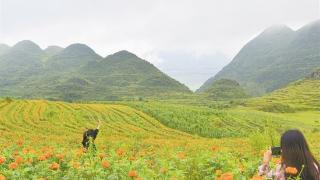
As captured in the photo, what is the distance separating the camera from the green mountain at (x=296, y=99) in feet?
353

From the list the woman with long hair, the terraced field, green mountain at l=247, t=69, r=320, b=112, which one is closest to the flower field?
the terraced field

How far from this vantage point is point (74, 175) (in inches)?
314

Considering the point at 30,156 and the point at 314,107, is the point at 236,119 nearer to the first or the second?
the point at 314,107

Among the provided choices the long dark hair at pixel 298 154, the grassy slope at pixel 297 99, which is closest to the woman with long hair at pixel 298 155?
the long dark hair at pixel 298 154

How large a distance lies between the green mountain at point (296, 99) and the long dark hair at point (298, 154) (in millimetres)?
99492

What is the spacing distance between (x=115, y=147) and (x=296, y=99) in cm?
11687

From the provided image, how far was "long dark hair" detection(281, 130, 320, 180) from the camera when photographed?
6.94m

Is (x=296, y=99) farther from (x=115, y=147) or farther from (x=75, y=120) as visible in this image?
(x=115, y=147)

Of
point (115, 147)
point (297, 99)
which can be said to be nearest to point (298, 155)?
point (115, 147)

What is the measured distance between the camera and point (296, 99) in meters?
134

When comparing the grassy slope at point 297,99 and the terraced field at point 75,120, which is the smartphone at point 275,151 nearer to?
the terraced field at point 75,120

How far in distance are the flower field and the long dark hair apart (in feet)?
2.53

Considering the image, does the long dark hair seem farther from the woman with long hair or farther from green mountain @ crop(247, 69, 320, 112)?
green mountain @ crop(247, 69, 320, 112)

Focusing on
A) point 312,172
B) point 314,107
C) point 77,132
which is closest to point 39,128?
point 77,132
